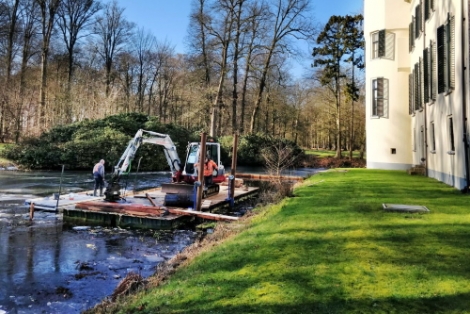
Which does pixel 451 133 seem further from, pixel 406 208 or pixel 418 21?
pixel 418 21

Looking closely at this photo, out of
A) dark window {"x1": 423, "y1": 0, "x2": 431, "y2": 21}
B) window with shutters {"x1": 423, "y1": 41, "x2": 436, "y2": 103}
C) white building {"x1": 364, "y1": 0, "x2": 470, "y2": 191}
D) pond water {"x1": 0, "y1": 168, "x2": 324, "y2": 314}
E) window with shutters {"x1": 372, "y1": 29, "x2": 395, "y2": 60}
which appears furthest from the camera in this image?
window with shutters {"x1": 372, "y1": 29, "x2": 395, "y2": 60}

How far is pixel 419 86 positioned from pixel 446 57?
19.5 ft

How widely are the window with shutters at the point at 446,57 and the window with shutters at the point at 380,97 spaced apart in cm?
946

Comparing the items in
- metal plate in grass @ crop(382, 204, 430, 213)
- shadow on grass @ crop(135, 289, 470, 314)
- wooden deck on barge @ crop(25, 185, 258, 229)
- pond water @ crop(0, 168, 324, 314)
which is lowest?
pond water @ crop(0, 168, 324, 314)

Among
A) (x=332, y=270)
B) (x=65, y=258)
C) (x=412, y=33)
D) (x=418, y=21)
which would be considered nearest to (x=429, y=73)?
(x=418, y=21)

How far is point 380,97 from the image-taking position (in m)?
24.7

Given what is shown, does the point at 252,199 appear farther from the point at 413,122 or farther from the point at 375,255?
the point at 375,255

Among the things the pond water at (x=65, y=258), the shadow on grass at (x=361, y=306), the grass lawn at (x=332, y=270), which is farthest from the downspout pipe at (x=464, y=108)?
the shadow on grass at (x=361, y=306)

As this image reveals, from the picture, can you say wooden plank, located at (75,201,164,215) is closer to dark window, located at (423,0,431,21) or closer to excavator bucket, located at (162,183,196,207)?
excavator bucket, located at (162,183,196,207)

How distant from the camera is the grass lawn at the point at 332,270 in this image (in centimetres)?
436

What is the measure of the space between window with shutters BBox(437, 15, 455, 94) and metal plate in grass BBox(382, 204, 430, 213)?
600cm

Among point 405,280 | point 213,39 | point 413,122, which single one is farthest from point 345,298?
point 213,39

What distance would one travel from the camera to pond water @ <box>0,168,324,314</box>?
259 inches

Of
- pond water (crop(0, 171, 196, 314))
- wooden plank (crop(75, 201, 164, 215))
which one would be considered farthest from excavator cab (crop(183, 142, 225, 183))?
→ pond water (crop(0, 171, 196, 314))
